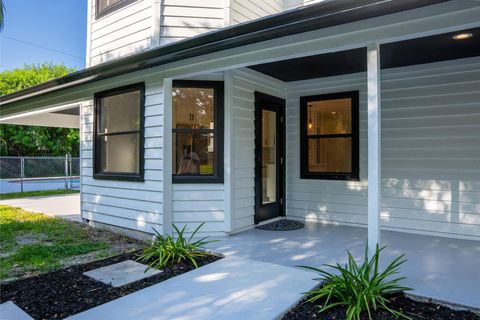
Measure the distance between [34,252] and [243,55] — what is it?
3598 millimetres

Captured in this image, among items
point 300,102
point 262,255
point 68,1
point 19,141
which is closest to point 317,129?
point 300,102

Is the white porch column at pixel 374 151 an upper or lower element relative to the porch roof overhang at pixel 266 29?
lower

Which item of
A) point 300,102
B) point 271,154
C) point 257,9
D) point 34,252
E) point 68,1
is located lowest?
point 34,252

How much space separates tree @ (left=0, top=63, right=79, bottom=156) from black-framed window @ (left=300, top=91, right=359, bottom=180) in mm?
18334

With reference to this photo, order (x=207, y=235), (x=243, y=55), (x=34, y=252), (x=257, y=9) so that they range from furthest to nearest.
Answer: (x=257, y=9)
(x=207, y=235)
(x=34, y=252)
(x=243, y=55)

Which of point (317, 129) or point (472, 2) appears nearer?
point (472, 2)

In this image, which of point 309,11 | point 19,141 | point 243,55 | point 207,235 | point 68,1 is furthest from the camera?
point 19,141

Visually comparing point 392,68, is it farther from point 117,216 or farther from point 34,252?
point 34,252

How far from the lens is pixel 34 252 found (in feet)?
13.8

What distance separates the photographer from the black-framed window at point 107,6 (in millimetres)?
5664

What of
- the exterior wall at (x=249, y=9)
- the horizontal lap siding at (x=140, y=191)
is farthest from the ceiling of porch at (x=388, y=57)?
the horizontal lap siding at (x=140, y=191)

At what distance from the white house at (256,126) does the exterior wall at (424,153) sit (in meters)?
0.02

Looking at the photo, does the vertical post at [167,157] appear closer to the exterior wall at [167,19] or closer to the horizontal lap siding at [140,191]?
the horizontal lap siding at [140,191]

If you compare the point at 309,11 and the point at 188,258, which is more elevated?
the point at 309,11
